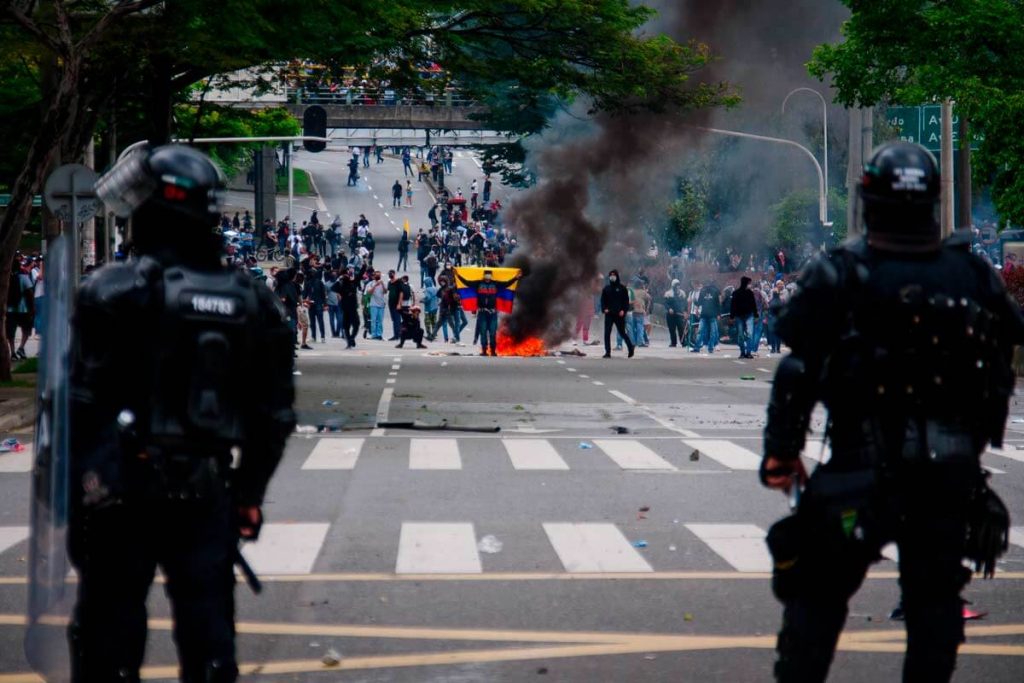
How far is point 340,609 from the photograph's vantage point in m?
7.30

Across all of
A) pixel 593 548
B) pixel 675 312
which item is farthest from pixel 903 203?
pixel 675 312

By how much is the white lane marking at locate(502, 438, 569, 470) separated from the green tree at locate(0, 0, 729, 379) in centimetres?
701

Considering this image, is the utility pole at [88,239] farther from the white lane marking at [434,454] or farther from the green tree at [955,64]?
the white lane marking at [434,454]

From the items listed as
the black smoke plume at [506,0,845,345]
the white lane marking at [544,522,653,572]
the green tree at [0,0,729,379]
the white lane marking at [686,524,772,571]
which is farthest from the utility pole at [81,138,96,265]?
the white lane marking at [686,524,772,571]

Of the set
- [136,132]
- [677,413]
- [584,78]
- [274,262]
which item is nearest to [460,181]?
[274,262]

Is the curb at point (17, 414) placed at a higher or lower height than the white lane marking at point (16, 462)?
higher

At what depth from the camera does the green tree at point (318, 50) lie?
19.7m

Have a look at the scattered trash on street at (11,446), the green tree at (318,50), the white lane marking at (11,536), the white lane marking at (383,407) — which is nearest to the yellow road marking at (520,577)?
the white lane marking at (11,536)

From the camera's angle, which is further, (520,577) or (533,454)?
(533,454)

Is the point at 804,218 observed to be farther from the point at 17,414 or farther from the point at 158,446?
the point at 158,446

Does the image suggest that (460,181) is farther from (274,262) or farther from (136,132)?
(136,132)

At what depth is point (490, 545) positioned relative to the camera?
920cm

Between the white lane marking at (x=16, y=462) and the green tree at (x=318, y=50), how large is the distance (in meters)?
5.72

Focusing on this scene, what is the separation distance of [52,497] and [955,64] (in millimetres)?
24524
